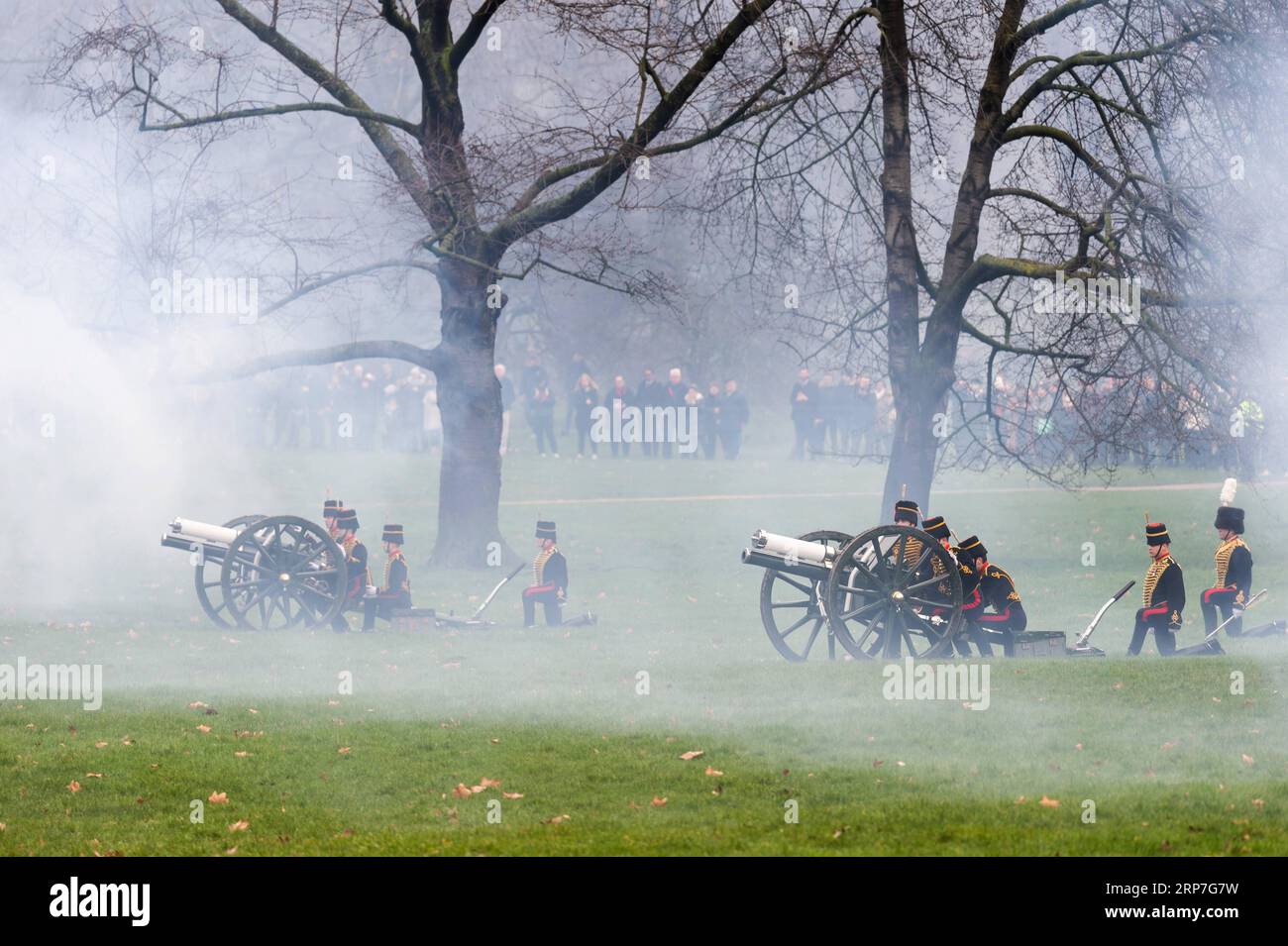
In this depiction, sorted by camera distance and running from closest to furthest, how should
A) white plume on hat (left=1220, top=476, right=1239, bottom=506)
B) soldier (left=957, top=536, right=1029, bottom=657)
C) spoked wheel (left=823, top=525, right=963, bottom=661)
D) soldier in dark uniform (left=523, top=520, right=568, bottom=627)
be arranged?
1. spoked wheel (left=823, top=525, right=963, bottom=661)
2. soldier (left=957, top=536, right=1029, bottom=657)
3. white plume on hat (left=1220, top=476, right=1239, bottom=506)
4. soldier in dark uniform (left=523, top=520, right=568, bottom=627)

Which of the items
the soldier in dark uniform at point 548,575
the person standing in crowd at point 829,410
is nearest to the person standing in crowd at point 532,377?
the person standing in crowd at point 829,410

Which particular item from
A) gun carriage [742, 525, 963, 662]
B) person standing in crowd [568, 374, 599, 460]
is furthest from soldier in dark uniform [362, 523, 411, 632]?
person standing in crowd [568, 374, 599, 460]

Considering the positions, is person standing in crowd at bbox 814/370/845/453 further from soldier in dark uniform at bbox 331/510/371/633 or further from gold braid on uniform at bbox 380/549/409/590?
soldier in dark uniform at bbox 331/510/371/633

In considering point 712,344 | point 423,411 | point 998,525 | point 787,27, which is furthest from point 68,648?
point 712,344

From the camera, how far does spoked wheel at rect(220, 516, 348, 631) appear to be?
17.9 meters

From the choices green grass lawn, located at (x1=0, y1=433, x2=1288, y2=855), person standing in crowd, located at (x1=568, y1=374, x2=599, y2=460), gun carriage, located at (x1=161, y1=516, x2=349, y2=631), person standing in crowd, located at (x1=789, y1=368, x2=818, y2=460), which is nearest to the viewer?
green grass lawn, located at (x1=0, y1=433, x2=1288, y2=855)

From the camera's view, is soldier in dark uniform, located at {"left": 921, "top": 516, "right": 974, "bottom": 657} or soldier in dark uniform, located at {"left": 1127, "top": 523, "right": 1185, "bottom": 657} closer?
soldier in dark uniform, located at {"left": 921, "top": 516, "right": 974, "bottom": 657}

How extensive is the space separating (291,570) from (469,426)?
639 centimetres

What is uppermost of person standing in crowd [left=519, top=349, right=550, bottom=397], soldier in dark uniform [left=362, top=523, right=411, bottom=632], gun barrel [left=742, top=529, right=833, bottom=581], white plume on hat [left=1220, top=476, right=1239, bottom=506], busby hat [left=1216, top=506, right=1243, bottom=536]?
person standing in crowd [left=519, top=349, right=550, bottom=397]

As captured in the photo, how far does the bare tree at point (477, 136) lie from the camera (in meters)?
20.4

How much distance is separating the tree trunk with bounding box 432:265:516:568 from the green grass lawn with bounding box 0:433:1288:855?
3.87m

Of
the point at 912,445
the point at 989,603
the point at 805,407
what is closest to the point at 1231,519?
the point at 989,603

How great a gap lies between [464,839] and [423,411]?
33774mm

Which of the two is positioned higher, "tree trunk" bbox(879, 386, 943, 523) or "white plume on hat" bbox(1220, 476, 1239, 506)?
"tree trunk" bbox(879, 386, 943, 523)
